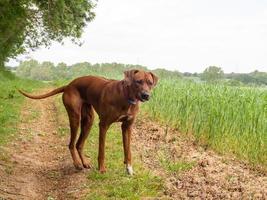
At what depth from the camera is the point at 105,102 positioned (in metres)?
7.33

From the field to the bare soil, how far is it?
1 centimetres

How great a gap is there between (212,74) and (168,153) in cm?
521

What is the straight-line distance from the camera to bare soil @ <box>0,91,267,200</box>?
21.9 ft

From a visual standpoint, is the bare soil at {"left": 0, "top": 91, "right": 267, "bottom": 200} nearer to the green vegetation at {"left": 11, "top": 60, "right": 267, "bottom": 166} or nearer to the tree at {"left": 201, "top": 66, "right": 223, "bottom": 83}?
the green vegetation at {"left": 11, "top": 60, "right": 267, "bottom": 166}

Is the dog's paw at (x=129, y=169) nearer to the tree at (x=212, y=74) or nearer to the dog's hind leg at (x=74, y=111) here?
the dog's hind leg at (x=74, y=111)

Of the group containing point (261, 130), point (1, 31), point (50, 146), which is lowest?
point (50, 146)

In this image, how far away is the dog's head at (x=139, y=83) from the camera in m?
6.79

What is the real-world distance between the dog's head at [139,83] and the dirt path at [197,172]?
1.30 m

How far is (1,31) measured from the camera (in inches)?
298

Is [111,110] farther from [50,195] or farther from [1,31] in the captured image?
[1,31]

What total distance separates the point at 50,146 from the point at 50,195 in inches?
143

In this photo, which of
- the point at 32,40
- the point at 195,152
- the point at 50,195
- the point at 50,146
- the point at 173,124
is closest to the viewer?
the point at 50,195

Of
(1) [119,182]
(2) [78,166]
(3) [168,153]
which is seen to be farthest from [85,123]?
(3) [168,153]

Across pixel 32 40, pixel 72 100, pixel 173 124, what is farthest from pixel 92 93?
pixel 32 40
